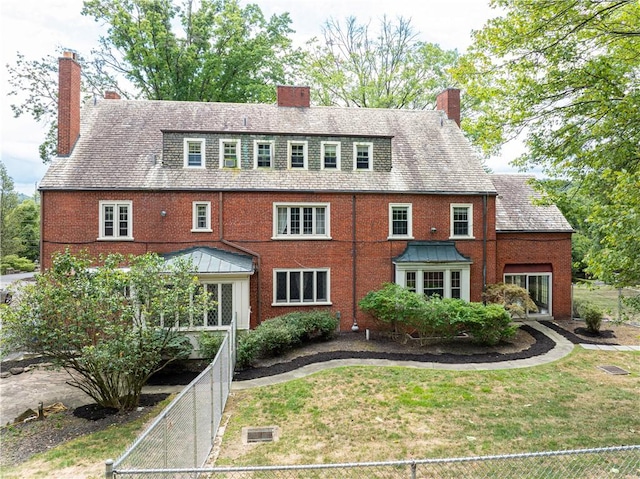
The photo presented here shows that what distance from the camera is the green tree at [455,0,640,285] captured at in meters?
7.79

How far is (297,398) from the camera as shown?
31.4 ft

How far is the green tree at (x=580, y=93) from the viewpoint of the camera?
779cm

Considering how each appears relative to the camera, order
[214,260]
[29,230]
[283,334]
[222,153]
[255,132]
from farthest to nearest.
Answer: [29,230]
[222,153]
[255,132]
[214,260]
[283,334]

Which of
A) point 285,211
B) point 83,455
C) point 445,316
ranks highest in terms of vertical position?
point 285,211

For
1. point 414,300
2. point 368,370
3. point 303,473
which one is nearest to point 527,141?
point 414,300

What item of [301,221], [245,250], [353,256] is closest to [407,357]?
[353,256]

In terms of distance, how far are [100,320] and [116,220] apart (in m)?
7.83

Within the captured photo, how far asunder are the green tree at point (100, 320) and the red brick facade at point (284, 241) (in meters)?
5.91

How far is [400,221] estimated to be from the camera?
55.8 feet

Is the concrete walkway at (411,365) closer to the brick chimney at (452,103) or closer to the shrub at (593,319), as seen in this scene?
the shrub at (593,319)

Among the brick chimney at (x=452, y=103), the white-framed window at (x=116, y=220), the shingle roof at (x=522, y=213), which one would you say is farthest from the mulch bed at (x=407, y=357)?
the brick chimney at (x=452, y=103)

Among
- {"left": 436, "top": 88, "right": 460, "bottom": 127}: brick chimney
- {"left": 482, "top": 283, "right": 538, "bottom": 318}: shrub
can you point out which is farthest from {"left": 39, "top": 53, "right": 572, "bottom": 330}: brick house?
{"left": 436, "top": 88, "right": 460, "bottom": 127}: brick chimney

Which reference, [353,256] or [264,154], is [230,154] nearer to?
[264,154]

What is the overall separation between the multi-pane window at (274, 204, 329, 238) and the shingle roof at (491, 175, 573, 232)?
817 cm
